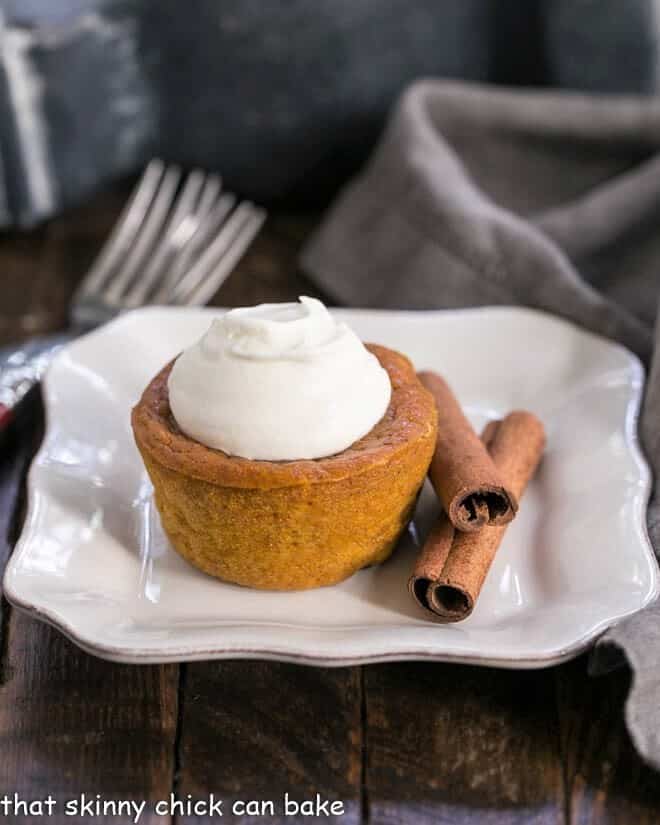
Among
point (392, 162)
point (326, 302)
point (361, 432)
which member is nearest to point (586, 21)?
point (392, 162)

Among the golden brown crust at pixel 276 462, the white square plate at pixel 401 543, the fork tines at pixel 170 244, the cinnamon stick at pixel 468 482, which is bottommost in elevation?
the fork tines at pixel 170 244

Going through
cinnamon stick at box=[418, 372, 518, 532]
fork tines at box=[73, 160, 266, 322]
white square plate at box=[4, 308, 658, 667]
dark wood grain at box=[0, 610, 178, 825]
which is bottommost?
fork tines at box=[73, 160, 266, 322]

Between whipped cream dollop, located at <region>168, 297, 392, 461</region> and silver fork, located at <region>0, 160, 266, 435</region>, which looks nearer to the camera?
whipped cream dollop, located at <region>168, 297, 392, 461</region>

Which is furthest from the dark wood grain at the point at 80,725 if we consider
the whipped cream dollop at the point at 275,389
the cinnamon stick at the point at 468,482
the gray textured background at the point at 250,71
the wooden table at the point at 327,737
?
the gray textured background at the point at 250,71

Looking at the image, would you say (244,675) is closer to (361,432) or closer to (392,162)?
(361,432)

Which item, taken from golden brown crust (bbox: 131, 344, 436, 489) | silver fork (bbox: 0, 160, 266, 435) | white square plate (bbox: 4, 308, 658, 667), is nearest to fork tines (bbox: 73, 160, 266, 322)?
silver fork (bbox: 0, 160, 266, 435)

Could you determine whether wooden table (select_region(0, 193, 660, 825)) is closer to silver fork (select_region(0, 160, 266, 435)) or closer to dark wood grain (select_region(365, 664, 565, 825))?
dark wood grain (select_region(365, 664, 565, 825))

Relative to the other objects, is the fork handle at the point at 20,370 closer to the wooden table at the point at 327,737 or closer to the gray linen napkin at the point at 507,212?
the wooden table at the point at 327,737
